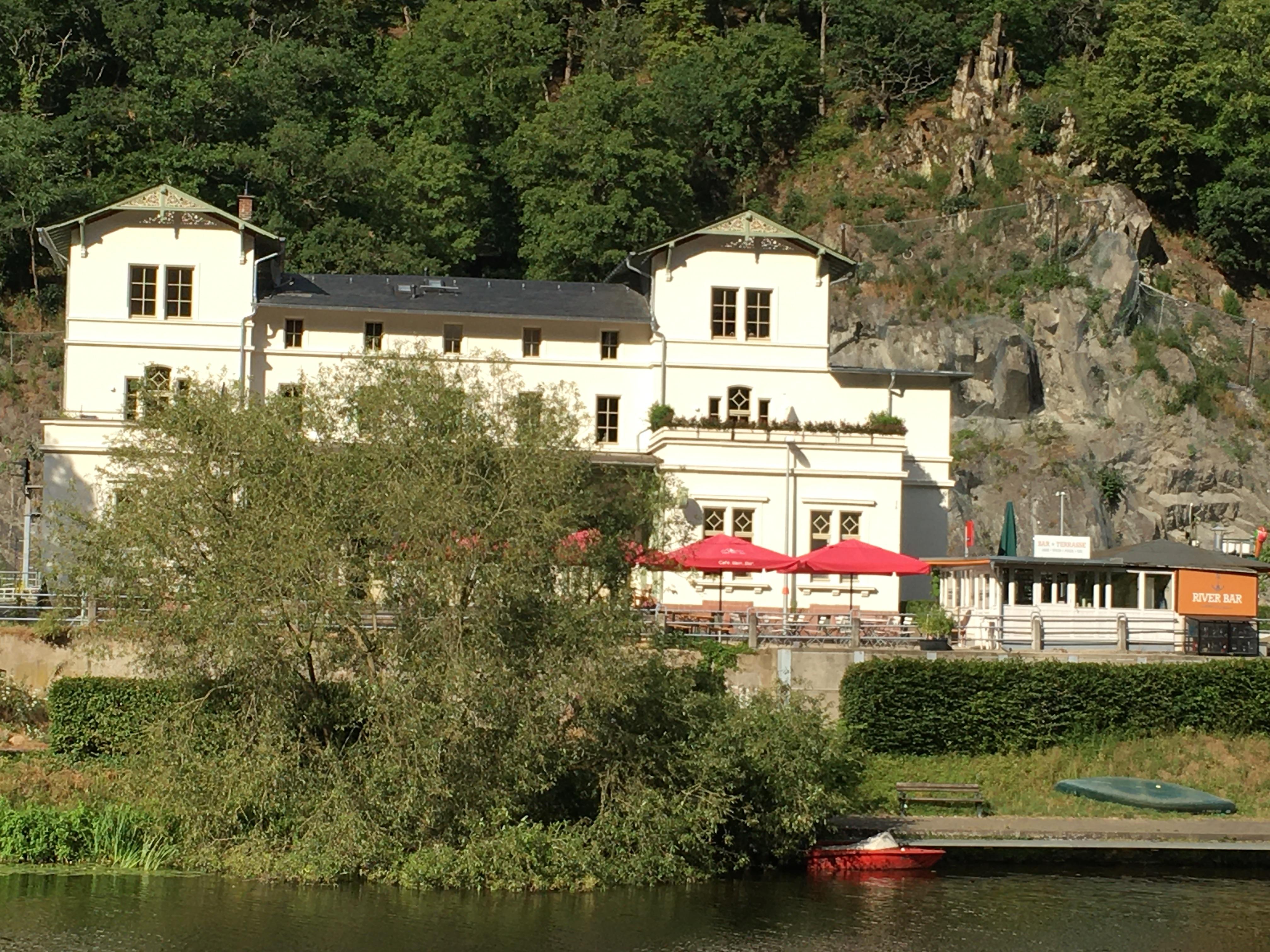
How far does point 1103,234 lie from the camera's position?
244 feet

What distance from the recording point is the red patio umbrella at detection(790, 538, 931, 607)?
1638 inches

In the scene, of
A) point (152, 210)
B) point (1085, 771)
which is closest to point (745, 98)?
point (152, 210)

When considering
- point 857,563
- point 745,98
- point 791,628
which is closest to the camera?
point 791,628

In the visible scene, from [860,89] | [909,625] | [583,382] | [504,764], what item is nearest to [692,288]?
[583,382]

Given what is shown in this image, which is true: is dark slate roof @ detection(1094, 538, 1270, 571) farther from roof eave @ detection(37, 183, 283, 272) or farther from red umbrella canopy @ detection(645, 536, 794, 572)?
roof eave @ detection(37, 183, 283, 272)

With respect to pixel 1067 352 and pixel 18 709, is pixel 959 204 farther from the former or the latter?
pixel 18 709

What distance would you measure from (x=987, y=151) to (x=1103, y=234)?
1070 centimetres

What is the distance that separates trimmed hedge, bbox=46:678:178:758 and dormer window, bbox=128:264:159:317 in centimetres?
1834

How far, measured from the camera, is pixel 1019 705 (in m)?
37.5

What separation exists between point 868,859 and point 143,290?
94.9ft

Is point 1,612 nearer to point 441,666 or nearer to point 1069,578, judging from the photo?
point 441,666

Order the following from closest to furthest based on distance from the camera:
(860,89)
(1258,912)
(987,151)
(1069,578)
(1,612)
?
1. (1258,912)
2. (1,612)
3. (1069,578)
4. (987,151)
5. (860,89)

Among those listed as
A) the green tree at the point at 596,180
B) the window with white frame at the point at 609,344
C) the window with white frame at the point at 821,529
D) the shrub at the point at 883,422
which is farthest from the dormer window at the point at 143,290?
the green tree at the point at 596,180

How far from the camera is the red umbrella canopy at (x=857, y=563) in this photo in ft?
136
